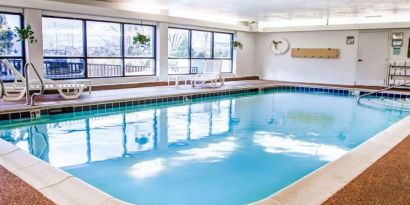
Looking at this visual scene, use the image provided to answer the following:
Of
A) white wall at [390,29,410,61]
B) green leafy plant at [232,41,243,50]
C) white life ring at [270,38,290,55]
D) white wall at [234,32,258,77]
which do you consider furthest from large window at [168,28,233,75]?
white wall at [390,29,410,61]

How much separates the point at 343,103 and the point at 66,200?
835 cm

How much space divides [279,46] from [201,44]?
3334 mm

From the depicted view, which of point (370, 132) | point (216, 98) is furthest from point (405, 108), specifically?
point (216, 98)

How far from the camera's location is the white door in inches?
471

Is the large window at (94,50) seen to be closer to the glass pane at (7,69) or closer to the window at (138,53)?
the window at (138,53)

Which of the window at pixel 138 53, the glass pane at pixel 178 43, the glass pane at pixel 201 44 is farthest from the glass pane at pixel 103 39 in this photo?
the glass pane at pixel 201 44

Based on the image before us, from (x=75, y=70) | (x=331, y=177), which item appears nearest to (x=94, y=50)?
(x=75, y=70)

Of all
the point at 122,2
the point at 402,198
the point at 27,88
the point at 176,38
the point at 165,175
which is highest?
the point at 122,2

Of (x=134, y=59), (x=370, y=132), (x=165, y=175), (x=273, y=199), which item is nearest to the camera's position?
(x=273, y=199)

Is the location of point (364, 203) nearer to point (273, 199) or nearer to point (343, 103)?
point (273, 199)

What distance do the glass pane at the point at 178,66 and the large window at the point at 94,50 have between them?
33.9 inches

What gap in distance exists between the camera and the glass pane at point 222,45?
13469 mm

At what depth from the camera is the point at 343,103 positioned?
31.0 ft

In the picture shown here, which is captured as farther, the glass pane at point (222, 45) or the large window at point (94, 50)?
the glass pane at point (222, 45)
